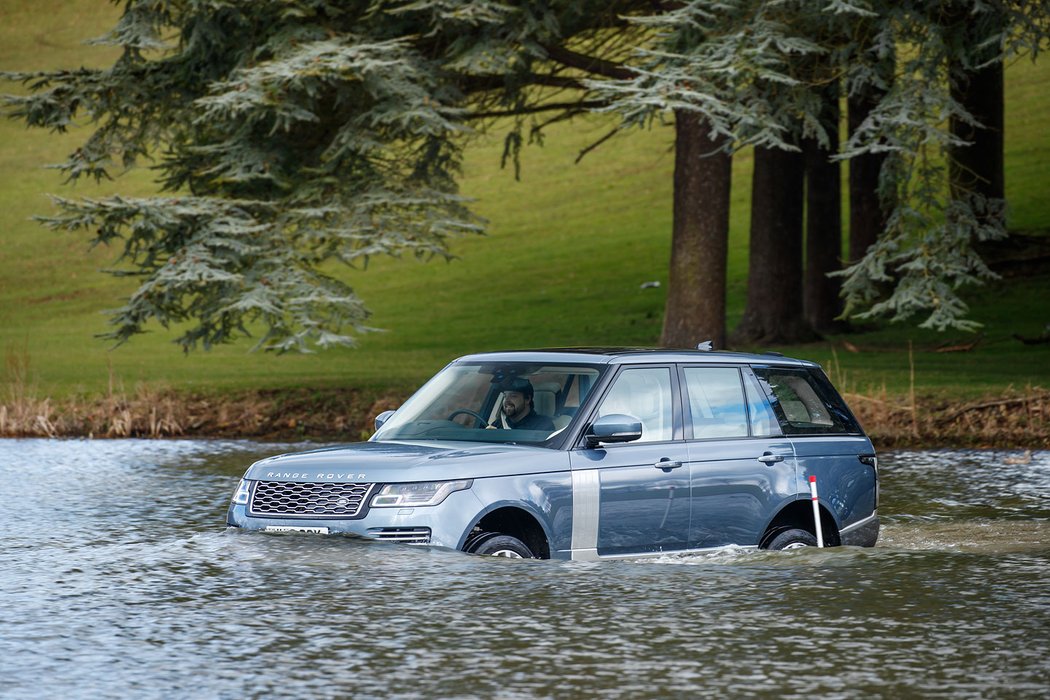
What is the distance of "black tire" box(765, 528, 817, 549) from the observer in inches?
460

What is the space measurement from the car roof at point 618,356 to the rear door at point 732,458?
2.9 inches

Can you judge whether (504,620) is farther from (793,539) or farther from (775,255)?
(775,255)

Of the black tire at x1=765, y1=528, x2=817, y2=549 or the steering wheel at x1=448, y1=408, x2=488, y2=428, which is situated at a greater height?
the steering wheel at x1=448, y1=408, x2=488, y2=428

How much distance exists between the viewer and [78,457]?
71.1 ft

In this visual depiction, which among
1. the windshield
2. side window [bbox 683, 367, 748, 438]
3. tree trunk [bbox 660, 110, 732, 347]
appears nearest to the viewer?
the windshield

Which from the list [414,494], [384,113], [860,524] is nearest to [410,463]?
[414,494]

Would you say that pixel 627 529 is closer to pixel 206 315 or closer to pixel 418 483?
pixel 418 483

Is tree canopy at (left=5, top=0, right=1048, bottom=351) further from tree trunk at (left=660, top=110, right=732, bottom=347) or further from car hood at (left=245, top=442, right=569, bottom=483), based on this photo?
car hood at (left=245, top=442, right=569, bottom=483)

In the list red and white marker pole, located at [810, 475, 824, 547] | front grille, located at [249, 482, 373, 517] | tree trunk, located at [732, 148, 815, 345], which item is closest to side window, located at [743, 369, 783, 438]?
red and white marker pole, located at [810, 475, 824, 547]

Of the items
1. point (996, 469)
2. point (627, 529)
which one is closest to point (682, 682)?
point (627, 529)

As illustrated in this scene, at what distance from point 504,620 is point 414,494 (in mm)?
1040

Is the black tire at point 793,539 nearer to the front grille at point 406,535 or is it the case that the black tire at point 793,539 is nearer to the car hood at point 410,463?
the car hood at point 410,463

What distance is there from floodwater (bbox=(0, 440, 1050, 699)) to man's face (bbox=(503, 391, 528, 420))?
1.13m

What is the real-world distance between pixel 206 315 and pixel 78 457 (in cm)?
369
